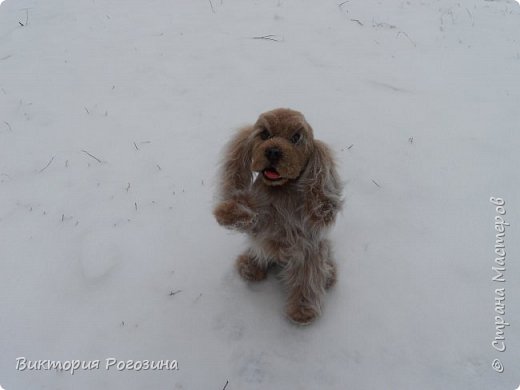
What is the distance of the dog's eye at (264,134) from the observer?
2.09 m

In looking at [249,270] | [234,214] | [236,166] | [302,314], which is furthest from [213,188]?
[302,314]

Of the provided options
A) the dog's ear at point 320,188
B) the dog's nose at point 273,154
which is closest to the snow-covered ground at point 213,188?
the dog's ear at point 320,188

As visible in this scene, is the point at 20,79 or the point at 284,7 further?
the point at 284,7

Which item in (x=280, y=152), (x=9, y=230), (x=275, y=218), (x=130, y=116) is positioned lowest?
(x=9, y=230)

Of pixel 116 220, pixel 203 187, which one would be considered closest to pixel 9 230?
pixel 116 220

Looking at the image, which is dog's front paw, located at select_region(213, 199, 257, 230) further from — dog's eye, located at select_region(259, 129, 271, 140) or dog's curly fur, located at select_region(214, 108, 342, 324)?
dog's eye, located at select_region(259, 129, 271, 140)

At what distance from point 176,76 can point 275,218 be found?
9.49 ft

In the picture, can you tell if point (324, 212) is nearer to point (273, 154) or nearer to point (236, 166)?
point (273, 154)

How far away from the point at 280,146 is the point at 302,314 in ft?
3.64

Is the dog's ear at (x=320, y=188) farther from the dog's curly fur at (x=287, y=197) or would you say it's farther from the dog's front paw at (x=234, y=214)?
the dog's front paw at (x=234, y=214)

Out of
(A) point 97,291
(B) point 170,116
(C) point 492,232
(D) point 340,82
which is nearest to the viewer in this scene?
(A) point 97,291

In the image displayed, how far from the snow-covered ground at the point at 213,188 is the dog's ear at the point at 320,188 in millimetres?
640

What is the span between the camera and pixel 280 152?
1971mm

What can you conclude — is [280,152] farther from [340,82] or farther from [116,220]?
[340,82]
